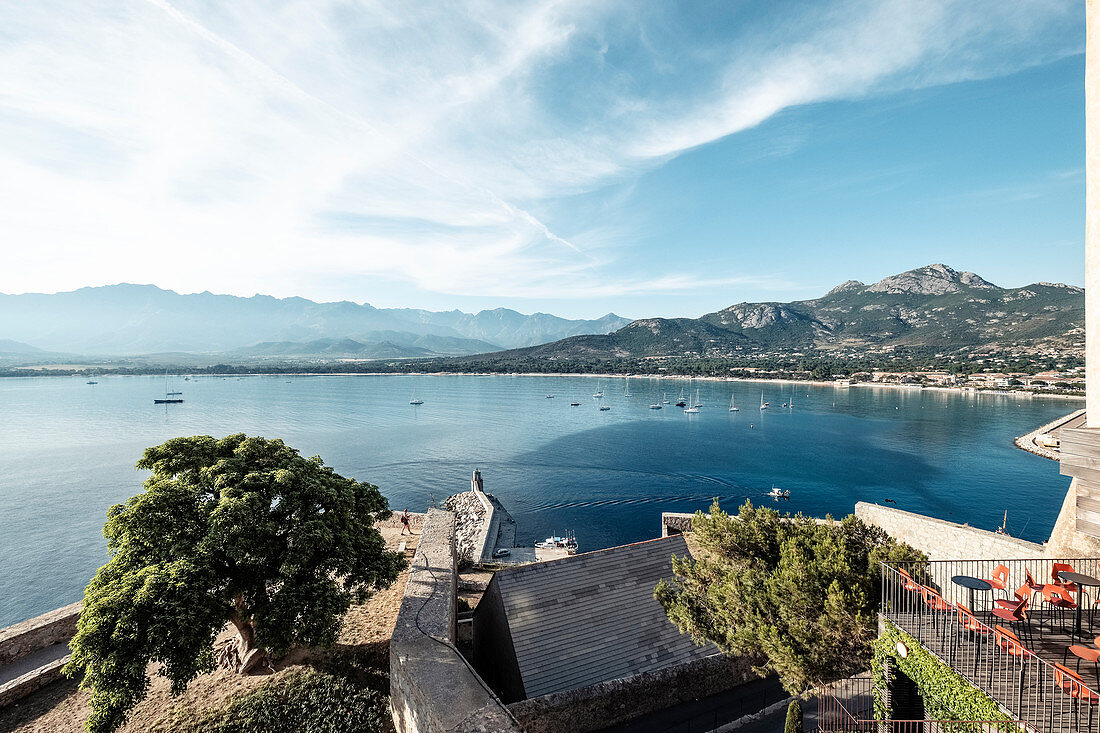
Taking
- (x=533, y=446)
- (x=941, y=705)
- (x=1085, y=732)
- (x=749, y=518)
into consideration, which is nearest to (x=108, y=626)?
(x=749, y=518)

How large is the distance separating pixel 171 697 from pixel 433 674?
7.02 metres

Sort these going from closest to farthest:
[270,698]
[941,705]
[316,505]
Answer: [941,705], [270,698], [316,505]

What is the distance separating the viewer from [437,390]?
522 ft

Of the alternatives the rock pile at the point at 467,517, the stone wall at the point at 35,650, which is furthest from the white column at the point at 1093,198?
the rock pile at the point at 467,517

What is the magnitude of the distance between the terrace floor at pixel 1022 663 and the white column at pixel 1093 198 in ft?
12.9

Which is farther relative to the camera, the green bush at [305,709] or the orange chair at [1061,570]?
the green bush at [305,709]

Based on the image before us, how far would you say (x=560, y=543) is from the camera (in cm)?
3500

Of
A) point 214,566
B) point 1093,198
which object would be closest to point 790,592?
point 1093,198

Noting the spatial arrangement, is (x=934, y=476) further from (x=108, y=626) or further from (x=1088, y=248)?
(x=108, y=626)

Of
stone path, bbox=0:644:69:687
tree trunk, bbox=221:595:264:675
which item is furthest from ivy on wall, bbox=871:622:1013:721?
stone path, bbox=0:644:69:687

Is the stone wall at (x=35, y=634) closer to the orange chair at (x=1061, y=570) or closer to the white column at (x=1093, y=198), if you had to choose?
the orange chair at (x=1061, y=570)

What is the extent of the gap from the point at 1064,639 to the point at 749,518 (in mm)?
5508

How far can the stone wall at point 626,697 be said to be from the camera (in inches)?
494

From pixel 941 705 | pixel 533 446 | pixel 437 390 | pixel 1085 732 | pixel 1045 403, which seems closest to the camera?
pixel 1085 732
